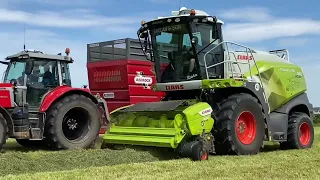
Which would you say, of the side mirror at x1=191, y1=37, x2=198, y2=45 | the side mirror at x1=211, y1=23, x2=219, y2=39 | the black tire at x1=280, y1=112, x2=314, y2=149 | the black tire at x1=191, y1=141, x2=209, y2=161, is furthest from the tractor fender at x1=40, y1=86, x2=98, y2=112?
the black tire at x1=280, y1=112, x2=314, y2=149

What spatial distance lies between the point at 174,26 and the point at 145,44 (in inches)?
34.1

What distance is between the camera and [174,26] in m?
8.82

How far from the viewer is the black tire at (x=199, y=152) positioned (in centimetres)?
713

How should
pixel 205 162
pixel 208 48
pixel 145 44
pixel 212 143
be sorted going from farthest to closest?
pixel 145 44
pixel 208 48
pixel 212 143
pixel 205 162

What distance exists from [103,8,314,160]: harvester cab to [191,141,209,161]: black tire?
0.02 metres

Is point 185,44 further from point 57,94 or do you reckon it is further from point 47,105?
point 47,105

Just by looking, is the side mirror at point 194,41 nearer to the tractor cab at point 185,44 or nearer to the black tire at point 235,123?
the tractor cab at point 185,44

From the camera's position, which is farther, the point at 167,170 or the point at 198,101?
the point at 198,101

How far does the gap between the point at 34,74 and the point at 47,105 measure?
2.88ft

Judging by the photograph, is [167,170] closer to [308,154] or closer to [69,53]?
[308,154]

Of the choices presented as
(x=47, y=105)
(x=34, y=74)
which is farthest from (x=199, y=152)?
(x=34, y=74)

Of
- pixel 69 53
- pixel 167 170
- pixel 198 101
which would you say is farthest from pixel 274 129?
pixel 69 53

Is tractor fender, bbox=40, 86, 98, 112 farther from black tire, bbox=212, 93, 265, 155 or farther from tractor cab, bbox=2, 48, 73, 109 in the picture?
black tire, bbox=212, 93, 265, 155

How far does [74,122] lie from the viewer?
944 cm
